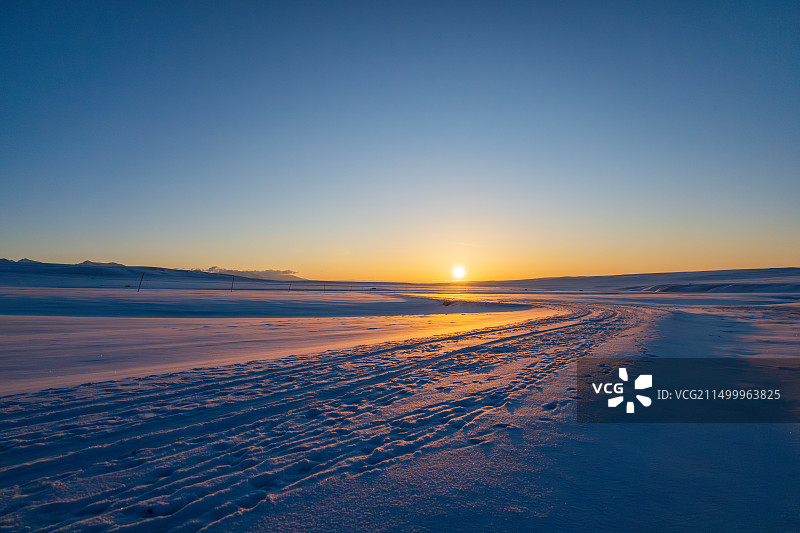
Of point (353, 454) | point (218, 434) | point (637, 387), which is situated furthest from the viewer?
point (637, 387)

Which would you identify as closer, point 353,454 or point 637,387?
point 353,454

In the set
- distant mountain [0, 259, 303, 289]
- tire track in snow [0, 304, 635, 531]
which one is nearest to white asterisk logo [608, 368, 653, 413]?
tire track in snow [0, 304, 635, 531]

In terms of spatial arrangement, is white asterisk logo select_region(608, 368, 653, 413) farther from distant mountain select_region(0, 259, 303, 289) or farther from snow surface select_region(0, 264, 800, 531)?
distant mountain select_region(0, 259, 303, 289)

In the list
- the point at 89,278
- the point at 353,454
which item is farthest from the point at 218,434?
the point at 89,278

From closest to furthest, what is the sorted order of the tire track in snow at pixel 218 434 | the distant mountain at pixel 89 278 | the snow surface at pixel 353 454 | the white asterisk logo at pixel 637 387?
the snow surface at pixel 353 454 → the tire track in snow at pixel 218 434 → the white asterisk logo at pixel 637 387 → the distant mountain at pixel 89 278

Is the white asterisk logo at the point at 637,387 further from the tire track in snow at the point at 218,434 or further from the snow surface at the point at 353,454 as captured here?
the tire track in snow at the point at 218,434

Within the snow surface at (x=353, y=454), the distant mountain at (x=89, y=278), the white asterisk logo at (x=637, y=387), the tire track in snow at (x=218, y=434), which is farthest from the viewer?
the distant mountain at (x=89, y=278)

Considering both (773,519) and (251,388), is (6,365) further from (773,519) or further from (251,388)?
(773,519)

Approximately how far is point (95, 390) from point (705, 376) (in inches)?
456

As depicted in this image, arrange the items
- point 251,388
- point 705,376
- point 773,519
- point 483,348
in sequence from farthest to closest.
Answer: point 483,348, point 705,376, point 251,388, point 773,519

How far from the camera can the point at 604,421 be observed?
5480mm

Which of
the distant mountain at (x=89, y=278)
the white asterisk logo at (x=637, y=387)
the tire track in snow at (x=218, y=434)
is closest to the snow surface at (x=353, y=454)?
the tire track in snow at (x=218, y=434)

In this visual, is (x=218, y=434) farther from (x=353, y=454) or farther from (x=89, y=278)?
(x=89, y=278)

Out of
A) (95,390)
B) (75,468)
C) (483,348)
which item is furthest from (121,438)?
(483,348)
